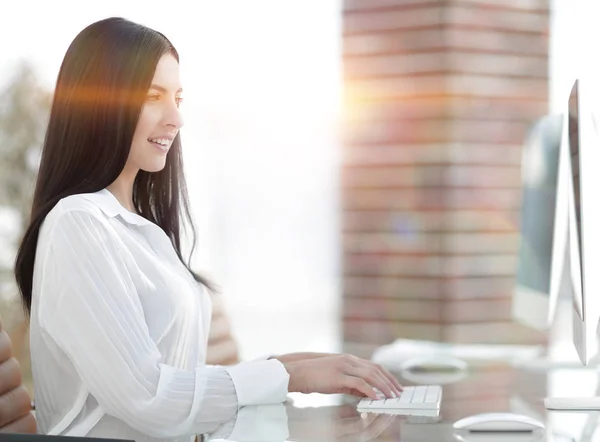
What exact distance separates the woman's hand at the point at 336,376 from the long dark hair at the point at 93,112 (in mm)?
405

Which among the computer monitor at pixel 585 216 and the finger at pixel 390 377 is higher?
the computer monitor at pixel 585 216

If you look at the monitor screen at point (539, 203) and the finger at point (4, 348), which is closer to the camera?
the finger at point (4, 348)

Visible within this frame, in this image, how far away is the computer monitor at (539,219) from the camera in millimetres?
1820

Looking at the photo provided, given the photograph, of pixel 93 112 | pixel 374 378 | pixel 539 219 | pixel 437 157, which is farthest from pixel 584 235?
pixel 437 157

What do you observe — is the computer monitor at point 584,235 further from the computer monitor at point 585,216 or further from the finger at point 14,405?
the finger at point 14,405

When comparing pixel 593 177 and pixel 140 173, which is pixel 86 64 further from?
pixel 593 177

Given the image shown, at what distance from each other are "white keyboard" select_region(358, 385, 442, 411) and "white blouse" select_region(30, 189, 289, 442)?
0.13 meters

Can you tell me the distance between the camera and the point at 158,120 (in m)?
1.32

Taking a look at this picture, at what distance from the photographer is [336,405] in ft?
4.36

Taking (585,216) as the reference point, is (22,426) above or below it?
below

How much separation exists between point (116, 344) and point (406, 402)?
0.42 meters

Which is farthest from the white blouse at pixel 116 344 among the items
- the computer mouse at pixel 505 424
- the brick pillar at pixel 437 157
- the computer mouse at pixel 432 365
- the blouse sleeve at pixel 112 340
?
the brick pillar at pixel 437 157

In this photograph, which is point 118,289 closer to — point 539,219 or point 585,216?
point 585,216

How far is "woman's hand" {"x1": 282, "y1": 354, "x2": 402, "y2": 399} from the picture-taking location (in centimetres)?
122
